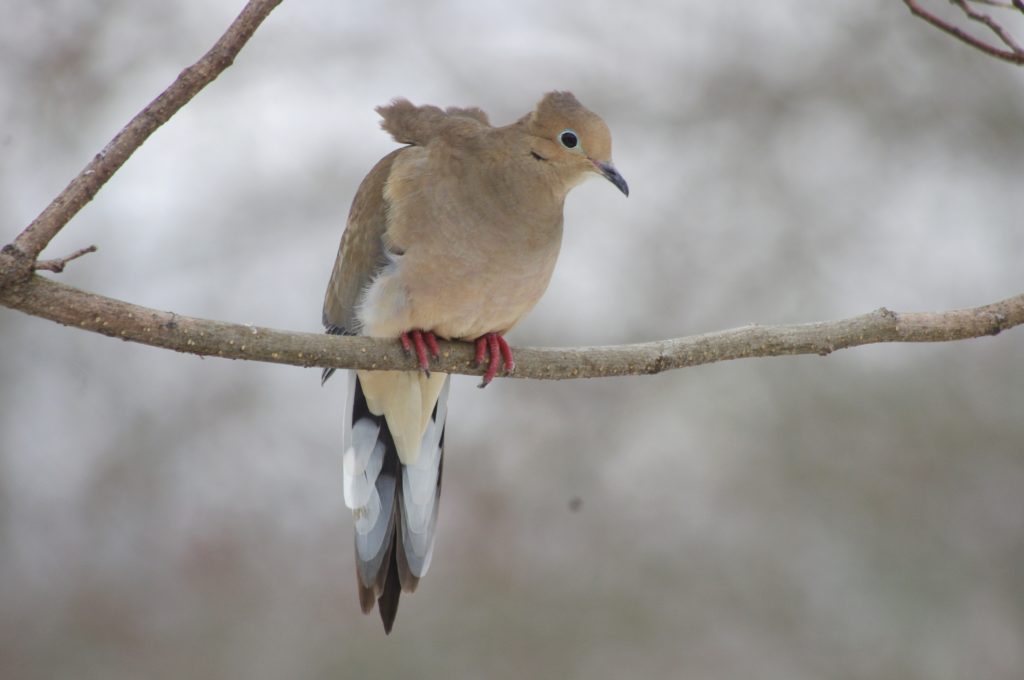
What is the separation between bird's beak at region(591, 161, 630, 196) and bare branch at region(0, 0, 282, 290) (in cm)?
108

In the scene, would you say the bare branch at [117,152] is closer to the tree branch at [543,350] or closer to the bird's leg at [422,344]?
the tree branch at [543,350]

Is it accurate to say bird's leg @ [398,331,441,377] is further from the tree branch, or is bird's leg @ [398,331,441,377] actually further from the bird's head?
the bird's head

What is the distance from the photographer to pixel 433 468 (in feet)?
10.5

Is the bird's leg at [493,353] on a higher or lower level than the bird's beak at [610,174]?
lower

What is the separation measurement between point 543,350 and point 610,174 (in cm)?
52

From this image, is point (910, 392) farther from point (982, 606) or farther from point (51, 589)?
point (51, 589)

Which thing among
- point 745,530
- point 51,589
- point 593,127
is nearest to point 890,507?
point 745,530

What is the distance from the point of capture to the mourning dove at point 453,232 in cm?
270

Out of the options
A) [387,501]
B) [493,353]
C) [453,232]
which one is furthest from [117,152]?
[387,501]

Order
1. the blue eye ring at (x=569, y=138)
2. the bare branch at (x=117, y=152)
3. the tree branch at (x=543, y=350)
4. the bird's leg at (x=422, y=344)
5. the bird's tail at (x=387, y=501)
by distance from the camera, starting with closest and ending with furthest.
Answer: the bare branch at (x=117, y=152) → the tree branch at (x=543, y=350) → the bird's leg at (x=422, y=344) → the blue eye ring at (x=569, y=138) → the bird's tail at (x=387, y=501)

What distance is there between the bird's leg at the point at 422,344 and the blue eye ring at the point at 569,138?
61 centimetres

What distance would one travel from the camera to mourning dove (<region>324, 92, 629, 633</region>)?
2.70 m

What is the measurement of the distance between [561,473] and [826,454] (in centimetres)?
123

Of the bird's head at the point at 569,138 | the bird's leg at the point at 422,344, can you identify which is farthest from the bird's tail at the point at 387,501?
the bird's head at the point at 569,138
